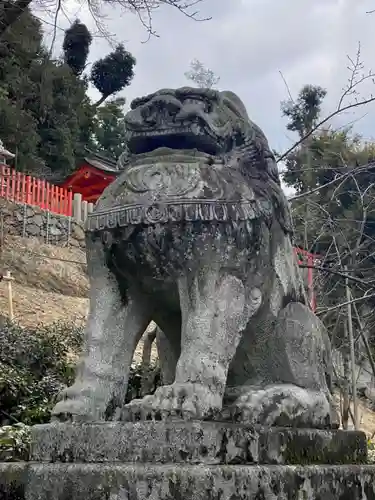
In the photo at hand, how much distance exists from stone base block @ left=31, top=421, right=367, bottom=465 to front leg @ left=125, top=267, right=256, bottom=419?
92mm

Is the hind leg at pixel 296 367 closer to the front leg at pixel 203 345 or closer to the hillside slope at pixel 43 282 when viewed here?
the front leg at pixel 203 345

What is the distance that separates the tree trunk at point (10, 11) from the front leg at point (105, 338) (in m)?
7.02

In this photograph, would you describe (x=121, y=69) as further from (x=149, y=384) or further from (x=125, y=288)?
(x=125, y=288)

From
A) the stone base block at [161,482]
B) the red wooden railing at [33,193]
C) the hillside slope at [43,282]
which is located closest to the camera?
the stone base block at [161,482]

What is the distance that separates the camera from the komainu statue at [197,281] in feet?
8.09

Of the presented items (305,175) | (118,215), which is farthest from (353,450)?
(305,175)

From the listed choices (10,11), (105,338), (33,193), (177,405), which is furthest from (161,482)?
(33,193)

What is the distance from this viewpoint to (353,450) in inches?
111

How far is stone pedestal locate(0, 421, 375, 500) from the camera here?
6.73ft

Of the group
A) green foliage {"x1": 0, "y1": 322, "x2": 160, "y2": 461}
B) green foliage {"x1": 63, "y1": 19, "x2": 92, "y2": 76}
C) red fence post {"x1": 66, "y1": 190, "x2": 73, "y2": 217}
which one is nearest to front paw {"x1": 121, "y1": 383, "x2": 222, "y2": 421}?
green foliage {"x1": 0, "y1": 322, "x2": 160, "y2": 461}

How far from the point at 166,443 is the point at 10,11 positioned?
319 inches

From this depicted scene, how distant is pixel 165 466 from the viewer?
2072 mm

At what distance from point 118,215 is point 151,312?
16.9 inches

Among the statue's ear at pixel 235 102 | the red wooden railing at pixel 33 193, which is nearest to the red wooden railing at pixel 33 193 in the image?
the red wooden railing at pixel 33 193
